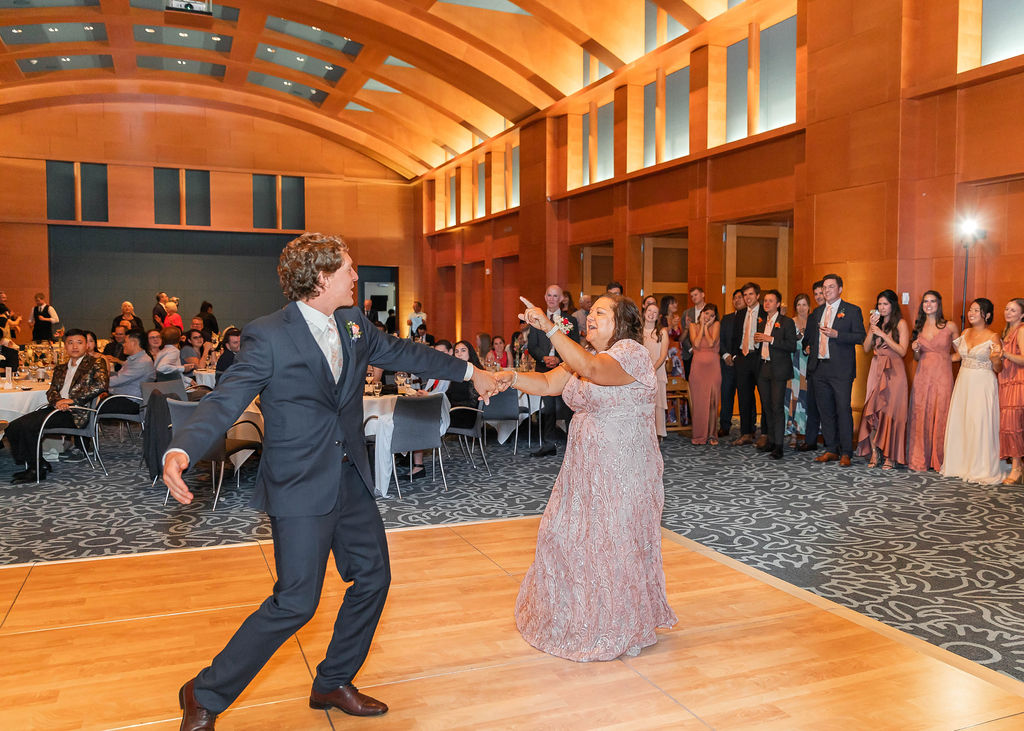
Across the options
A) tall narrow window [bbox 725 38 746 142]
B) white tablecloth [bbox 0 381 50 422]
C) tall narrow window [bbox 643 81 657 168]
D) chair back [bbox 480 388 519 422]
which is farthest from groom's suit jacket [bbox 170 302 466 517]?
tall narrow window [bbox 643 81 657 168]

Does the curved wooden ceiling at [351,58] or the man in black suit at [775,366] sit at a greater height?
the curved wooden ceiling at [351,58]

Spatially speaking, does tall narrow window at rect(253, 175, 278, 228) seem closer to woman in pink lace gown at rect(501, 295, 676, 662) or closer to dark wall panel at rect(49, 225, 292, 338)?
dark wall panel at rect(49, 225, 292, 338)

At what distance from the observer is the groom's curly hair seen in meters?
2.63

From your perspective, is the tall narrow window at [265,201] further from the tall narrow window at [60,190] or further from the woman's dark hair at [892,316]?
the woman's dark hair at [892,316]

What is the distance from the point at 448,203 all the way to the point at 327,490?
19.4 meters

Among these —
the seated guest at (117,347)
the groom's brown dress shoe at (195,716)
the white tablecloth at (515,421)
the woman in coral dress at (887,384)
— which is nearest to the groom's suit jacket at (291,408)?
the groom's brown dress shoe at (195,716)

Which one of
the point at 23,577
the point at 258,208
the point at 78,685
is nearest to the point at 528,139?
the point at 258,208

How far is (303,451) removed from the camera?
2561 mm

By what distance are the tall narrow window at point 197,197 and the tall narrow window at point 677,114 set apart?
13.2 m

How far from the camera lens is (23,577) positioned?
4555 millimetres

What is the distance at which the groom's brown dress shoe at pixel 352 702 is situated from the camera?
9.57 feet

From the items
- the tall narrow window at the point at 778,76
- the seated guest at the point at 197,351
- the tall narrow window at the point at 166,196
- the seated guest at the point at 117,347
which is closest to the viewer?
the tall narrow window at the point at 778,76

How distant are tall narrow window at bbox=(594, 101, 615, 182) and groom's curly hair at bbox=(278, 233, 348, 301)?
11820 millimetres

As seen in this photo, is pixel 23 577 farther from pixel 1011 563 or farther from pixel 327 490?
pixel 1011 563
